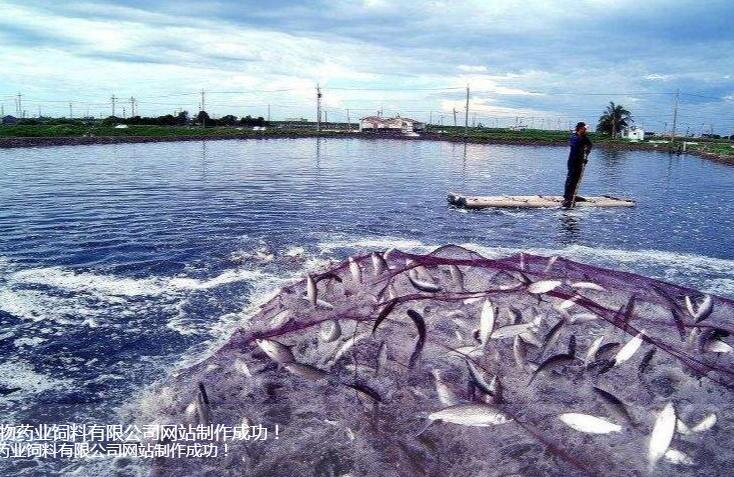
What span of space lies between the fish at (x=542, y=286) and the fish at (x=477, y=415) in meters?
1.94

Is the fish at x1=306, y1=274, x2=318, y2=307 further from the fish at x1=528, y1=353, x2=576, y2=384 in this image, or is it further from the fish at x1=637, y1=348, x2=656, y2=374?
the fish at x1=637, y1=348, x2=656, y2=374

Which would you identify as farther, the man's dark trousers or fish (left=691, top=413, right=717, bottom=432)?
the man's dark trousers

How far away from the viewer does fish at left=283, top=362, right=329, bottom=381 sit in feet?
16.3

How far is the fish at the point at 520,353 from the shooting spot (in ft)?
16.9

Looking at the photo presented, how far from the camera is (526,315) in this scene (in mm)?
5891

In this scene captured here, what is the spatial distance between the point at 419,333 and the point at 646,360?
7.54 ft

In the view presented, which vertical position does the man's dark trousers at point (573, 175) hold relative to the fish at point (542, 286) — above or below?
above

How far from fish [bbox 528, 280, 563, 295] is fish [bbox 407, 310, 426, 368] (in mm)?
1388

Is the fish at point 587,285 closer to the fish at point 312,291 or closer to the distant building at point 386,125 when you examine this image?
the fish at point 312,291

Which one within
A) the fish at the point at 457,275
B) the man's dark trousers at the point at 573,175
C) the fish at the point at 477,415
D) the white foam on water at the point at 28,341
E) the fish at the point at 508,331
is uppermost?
the man's dark trousers at the point at 573,175

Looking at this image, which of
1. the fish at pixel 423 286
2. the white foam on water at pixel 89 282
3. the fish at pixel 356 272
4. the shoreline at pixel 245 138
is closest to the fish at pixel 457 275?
the fish at pixel 423 286

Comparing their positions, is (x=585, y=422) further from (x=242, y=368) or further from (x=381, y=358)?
(x=242, y=368)

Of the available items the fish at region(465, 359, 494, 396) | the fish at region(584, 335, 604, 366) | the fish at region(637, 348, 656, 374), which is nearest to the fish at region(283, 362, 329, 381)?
the fish at region(465, 359, 494, 396)

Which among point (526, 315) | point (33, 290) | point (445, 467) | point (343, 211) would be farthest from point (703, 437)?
point (343, 211)
